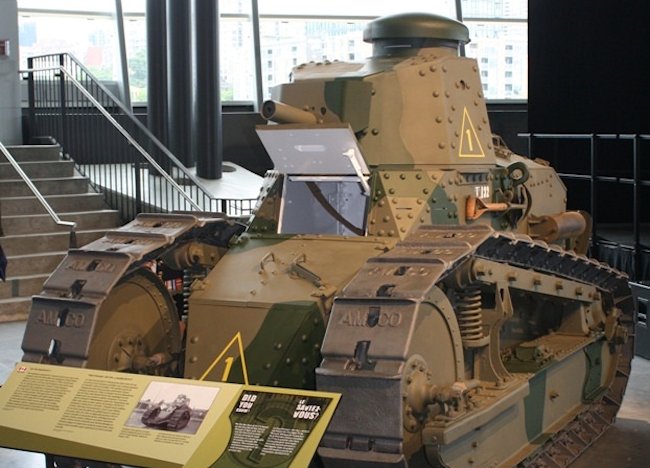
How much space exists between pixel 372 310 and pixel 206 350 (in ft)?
4.69

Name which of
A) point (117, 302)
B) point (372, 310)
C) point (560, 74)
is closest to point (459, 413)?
point (372, 310)

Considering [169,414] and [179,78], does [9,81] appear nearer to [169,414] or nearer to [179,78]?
[179,78]

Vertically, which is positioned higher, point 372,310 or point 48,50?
point 48,50

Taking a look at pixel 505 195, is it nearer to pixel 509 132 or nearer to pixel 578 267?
pixel 578 267

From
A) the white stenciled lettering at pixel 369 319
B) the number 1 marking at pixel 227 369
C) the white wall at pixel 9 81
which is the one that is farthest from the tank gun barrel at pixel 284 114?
the white wall at pixel 9 81

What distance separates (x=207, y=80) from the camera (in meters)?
15.4

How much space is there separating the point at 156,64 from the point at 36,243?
386 cm

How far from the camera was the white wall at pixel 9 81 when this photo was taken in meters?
15.5

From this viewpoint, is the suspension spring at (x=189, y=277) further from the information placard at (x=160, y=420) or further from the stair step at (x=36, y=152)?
the stair step at (x=36, y=152)

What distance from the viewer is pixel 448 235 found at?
5.99 metres

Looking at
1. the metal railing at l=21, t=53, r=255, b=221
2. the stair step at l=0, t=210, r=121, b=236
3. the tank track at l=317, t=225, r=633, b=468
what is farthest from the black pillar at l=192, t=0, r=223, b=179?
the tank track at l=317, t=225, r=633, b=468

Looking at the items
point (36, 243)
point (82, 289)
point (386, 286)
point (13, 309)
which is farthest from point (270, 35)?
point (386, 286)

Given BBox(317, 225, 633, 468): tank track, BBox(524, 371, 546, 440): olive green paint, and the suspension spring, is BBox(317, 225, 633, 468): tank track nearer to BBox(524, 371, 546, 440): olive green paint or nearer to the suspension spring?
BBox(524, 371, 546, 440): olive green paint

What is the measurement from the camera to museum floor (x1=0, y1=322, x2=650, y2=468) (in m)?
7.39
